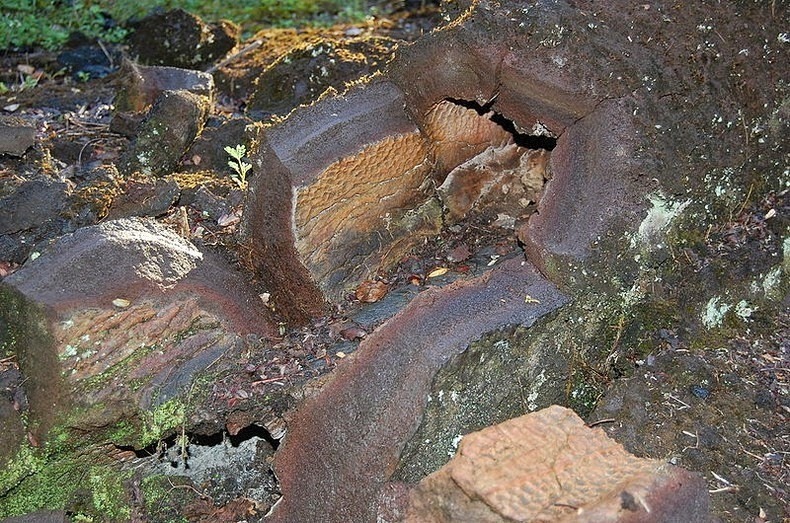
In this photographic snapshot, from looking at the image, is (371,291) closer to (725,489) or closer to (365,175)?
(365,175)

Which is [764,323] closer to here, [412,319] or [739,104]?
[739,104]

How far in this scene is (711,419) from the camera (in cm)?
260

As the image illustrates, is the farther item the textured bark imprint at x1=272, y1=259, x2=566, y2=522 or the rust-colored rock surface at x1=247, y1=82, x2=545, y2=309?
the rust-colored rock surface at x1=247, y1=82, x2=545, y2=309

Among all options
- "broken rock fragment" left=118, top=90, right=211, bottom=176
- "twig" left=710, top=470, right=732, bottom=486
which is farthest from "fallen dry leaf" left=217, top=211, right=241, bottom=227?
"twig" left=710, top=470, right=732, bottom=486

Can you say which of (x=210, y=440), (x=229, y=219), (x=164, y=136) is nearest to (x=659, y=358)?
(x=210, y=440)

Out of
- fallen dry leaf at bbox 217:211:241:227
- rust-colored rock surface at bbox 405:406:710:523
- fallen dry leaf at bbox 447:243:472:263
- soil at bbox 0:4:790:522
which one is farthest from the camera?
fallen dry leaf at bbox 217:211:241:227

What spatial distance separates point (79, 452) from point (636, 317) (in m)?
1.97

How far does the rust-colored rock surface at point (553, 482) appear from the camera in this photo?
187 centimetres

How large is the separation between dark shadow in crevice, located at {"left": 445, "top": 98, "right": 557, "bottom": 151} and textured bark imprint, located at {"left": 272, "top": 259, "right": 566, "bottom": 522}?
791 mm

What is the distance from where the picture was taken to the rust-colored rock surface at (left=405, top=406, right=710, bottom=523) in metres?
1.87

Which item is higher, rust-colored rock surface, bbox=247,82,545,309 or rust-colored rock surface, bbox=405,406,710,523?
rust-colored rock surface, bbox=247,82,545,309

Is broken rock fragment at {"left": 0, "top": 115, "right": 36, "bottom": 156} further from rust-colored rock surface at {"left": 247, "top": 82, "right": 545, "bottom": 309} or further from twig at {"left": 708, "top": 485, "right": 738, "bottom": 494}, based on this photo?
twig at {"left": 708, "top": 485, "right": 738, "bottom": 494}

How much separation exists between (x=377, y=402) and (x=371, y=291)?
549 mm

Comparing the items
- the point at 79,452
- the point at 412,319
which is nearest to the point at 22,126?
the point at 79,452
